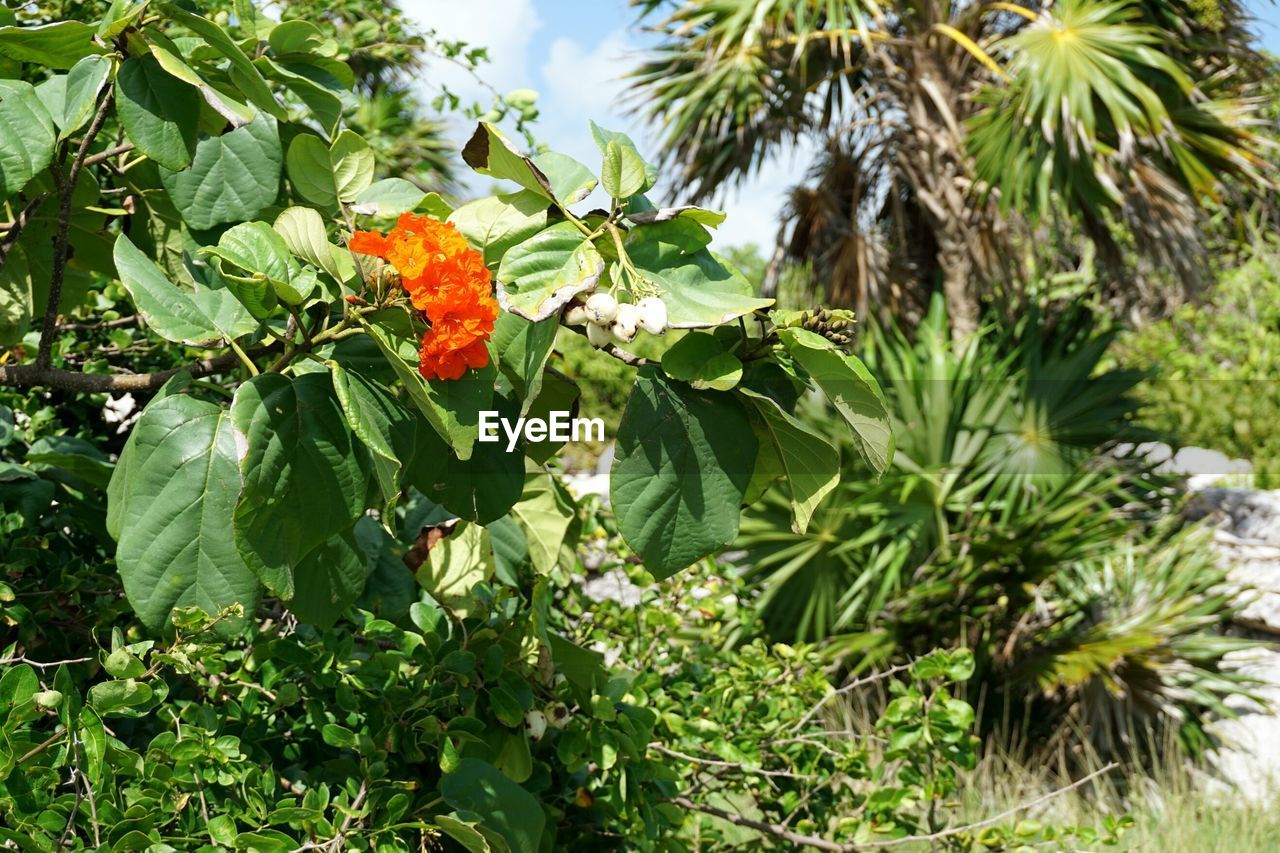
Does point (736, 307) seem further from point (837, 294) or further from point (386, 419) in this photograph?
point (837, 294)

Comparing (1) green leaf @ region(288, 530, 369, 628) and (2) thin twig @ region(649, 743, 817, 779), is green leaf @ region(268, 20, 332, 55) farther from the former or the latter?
(2) thin twig @ region(649, 743, 817, 779)

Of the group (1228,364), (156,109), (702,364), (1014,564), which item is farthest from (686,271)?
(1228,364)

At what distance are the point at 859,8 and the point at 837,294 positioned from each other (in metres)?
1.51

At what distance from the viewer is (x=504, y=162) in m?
0.89

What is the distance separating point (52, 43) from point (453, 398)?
58 cm

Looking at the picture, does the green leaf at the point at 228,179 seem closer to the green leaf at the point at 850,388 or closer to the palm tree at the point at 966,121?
the green leaf at the point at 850,388

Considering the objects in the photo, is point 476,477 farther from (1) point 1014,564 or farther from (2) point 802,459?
(1) point 1014,564

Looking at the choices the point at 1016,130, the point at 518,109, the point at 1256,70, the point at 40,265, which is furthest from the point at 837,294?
the point at 40,265

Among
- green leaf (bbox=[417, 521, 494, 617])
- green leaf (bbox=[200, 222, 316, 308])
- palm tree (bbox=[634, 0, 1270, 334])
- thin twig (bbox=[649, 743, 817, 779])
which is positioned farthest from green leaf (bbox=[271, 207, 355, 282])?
palm tree (bbox=[634, 0, 1270, 334])

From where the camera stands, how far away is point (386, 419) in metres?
0.92

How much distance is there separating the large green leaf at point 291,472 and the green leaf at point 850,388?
39 centimetres

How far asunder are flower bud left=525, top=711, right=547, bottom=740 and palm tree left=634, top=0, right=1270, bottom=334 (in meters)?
4.46

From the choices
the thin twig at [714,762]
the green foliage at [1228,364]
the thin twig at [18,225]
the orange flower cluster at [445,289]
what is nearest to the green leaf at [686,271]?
the orange flower cluster at [445,289]

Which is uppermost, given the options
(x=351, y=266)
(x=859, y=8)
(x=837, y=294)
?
(x=859, y=8)
